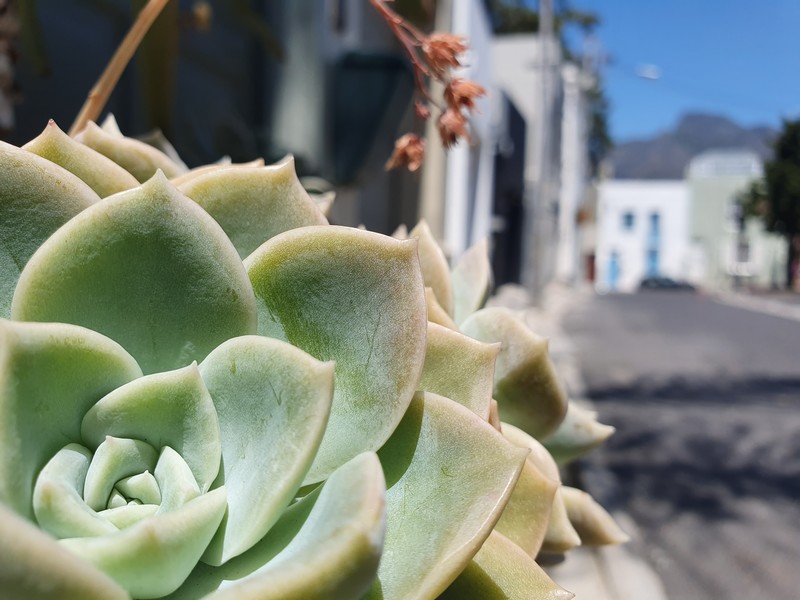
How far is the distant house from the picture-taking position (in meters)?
35.0

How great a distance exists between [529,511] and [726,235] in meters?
40.2

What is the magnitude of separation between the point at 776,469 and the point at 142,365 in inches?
174

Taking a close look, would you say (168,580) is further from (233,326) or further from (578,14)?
(578,14)

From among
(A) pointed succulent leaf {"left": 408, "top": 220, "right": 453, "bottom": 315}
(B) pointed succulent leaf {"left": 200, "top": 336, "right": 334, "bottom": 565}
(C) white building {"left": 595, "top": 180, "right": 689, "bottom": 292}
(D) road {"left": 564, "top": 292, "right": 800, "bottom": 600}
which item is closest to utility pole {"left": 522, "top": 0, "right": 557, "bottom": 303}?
(D) road {"left": 564, "top": 292, "right": 800, "bottom": 600}

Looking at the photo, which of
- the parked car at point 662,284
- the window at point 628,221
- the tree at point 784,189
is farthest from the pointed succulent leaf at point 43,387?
the window at point 628,221

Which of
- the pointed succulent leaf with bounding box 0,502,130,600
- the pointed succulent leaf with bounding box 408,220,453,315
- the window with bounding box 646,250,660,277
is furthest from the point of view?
the window with bounding box 646,250,660,277

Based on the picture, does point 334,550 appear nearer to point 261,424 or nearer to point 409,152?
point 261,424

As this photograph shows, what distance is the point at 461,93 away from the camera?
597 mm

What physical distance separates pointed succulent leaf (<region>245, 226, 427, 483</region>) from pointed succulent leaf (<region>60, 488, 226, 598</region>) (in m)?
0.08

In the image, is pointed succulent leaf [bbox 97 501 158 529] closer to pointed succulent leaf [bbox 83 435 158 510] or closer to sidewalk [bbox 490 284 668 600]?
pointed succulent leaf [bbox 83 435 158 510]

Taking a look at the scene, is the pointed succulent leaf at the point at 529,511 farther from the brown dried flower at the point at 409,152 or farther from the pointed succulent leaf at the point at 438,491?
the brown dried flower at the point at 409,152

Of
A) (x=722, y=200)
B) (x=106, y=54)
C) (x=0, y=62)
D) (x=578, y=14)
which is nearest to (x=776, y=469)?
(x=106, y=54)

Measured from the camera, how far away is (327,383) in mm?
322

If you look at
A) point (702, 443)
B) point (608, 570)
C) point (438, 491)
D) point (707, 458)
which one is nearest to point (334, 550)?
point (438, 491)
